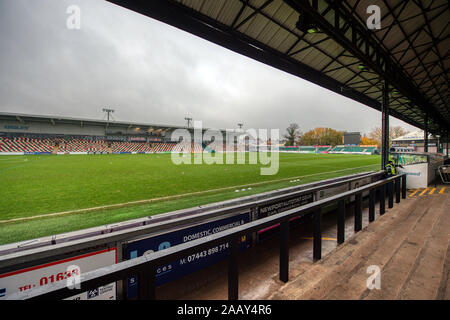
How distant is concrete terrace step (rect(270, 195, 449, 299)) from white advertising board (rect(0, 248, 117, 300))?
5.51ft

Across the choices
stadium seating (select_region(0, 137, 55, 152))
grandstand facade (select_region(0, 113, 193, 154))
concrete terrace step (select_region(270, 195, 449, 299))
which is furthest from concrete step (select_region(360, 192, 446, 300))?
stadium seating (select_region(0, 137, 55, 152))

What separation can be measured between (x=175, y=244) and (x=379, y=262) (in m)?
2.42

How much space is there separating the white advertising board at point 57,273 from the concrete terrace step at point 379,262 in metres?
1.68

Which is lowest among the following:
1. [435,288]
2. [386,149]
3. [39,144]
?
[435,288]

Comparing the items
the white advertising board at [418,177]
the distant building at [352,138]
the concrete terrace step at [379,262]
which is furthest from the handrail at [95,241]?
the distant building at [352,138]

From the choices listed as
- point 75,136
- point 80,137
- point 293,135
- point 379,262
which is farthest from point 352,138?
point 75,136

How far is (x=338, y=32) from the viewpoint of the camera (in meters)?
4.70

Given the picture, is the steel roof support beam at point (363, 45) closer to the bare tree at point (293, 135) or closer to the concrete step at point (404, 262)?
the concrete step at point (404, 262)

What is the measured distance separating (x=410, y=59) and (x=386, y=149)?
363 centimetres

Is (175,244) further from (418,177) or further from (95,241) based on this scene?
(418,177)

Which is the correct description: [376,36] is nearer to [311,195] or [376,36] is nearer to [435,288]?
[311,195]

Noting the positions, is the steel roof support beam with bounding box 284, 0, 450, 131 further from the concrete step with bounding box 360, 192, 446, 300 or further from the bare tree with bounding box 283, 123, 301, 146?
the bare tree with bounding box 283, 123, 301, 146

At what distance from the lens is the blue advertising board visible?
2.18 m
